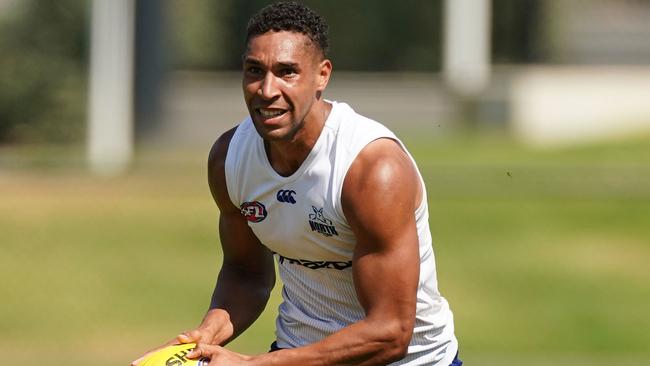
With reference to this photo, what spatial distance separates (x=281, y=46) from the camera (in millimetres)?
5699

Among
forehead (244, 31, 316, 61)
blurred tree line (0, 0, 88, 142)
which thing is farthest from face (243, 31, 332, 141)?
blurred tree line (0, 0, 88, 142)

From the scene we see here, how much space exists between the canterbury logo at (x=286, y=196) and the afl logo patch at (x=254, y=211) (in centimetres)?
12

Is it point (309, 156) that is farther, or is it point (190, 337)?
point (190, 337)

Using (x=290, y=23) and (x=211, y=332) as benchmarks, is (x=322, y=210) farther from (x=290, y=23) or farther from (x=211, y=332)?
(x=211, y=332)

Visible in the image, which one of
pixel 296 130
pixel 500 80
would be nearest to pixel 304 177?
pixel 296 130

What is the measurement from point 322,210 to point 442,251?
14.3m

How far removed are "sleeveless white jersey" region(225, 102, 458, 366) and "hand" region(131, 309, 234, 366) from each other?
0.87 ft

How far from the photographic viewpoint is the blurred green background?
17.6 metres

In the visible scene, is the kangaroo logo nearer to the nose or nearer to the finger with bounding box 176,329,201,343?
the nose

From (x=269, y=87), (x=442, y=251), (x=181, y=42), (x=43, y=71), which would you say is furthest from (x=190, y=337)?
(x=181, y=42)

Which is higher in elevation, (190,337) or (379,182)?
(379,182)

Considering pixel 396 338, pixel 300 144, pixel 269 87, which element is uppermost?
pixel 269 87

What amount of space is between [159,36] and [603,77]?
7.67 m

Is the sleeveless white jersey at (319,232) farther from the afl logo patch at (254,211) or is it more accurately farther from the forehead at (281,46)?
the forehead at (281,46)
